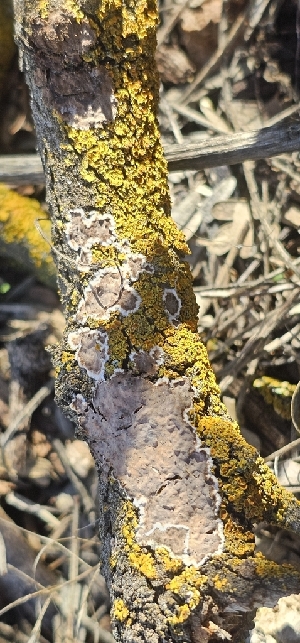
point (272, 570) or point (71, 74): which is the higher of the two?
point (71, 74)

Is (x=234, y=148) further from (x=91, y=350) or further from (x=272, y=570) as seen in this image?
(x=272, y=570)

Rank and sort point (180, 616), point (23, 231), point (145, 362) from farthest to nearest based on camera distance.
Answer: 1. point (23, 231)
2. point (145, 362)
3. point (180, 616)

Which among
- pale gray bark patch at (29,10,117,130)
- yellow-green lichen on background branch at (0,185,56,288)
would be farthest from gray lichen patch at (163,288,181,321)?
yellow-green lichen on background branch at (0,185,56,288)

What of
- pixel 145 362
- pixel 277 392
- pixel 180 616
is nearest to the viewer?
pixel 180 616

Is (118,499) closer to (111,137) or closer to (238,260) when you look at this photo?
(111,137)

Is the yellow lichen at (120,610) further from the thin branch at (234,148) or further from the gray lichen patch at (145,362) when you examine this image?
the thin branch at (234,148)

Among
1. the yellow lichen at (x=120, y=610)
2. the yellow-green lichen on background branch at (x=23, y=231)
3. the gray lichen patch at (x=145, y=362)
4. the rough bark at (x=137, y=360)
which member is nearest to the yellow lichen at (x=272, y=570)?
the rough bark at (x=137, y=360)

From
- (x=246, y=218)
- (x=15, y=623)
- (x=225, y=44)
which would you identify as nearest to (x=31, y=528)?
(x=15, y=623)

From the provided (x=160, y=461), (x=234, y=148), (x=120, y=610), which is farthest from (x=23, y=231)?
(x=120, y=610)
